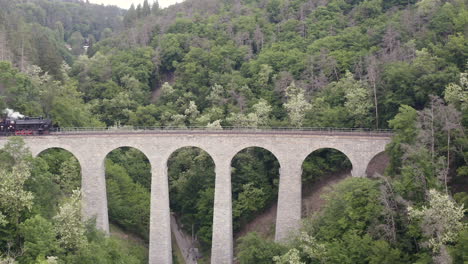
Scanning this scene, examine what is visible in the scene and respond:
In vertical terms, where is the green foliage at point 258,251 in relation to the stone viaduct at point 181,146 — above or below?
below

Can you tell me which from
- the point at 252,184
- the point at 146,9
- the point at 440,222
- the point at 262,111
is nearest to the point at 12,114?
the point at 252,184

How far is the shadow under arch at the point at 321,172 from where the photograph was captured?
5375 centimetres

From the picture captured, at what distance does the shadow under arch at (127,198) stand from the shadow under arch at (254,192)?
1112 centimetres

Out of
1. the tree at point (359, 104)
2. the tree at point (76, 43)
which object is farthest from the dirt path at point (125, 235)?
the tree at point (76, 43)

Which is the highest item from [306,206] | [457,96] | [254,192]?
[457,96]

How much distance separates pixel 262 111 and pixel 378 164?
63.0ft

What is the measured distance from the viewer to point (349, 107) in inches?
2200

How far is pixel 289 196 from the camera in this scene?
159 feet

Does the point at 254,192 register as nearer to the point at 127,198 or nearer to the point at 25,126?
the point at 127,198

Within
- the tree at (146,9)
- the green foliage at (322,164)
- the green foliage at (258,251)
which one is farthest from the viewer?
the tree at (146,9)

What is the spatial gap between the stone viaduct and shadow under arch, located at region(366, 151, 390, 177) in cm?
674

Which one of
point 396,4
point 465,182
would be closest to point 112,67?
point 396,4

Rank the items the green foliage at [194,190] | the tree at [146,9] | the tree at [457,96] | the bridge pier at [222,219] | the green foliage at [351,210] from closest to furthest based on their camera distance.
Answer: the green foliage at [351,210] → the tree at [457,96] → the bridge pier at [222,219] → the green foliage at [194,190] → the tree at [146,9]

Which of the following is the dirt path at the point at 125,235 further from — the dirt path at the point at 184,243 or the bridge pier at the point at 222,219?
the bridge pier at the point at 222,219
